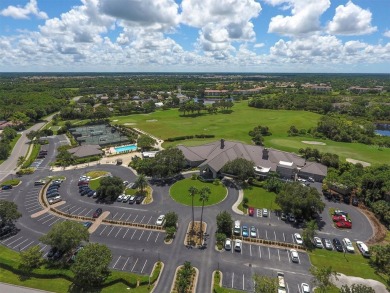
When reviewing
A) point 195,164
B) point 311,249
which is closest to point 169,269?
point 311,249

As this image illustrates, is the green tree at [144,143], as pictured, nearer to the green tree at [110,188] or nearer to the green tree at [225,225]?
the green tree at [110,188]

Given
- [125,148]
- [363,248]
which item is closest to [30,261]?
[363,248]

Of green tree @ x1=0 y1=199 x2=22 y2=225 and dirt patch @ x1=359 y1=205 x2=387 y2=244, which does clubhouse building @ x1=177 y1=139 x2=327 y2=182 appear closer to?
dirt patch @ x1=359 y1=205 x2=387 y2=244

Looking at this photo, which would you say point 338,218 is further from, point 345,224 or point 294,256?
point 294,256

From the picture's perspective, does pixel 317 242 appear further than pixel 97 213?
No

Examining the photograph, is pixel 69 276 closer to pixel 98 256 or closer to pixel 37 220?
pixel 98 256
